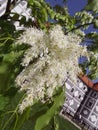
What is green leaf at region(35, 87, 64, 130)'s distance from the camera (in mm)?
2176

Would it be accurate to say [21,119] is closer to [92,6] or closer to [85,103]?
[92,6]

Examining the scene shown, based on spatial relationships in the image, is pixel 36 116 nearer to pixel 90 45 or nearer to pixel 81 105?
pixel 90 45

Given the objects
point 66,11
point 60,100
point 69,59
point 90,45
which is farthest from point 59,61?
point 66,11

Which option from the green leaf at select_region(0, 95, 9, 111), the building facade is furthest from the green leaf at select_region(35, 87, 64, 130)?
the building facade

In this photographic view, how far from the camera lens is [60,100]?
2.36 m

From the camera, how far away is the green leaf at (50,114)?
2.18 metres

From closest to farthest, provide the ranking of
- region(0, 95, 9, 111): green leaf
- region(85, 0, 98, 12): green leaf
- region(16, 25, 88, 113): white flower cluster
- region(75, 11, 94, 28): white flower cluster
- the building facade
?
region(16, 25, 88, 113): white flower cluster
region(0, 95, 9, 111): green leaf
region(85, 0, 98, 12): green leaf
region(75, 11, 94, 28): white flower cluster
the building facade

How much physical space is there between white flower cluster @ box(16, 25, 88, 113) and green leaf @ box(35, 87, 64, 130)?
0.28ft

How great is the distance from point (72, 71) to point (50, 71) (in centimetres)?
17

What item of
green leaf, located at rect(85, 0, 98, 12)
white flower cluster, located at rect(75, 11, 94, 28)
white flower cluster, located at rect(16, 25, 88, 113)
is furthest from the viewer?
white flower cluster, located at rect(75, 11, 94, 28)

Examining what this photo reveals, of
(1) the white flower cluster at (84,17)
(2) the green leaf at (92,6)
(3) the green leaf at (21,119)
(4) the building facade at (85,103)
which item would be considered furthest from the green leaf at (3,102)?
(4) the building facade at (85,103)

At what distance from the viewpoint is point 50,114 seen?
7.37 ft

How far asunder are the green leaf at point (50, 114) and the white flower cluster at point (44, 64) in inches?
3.4

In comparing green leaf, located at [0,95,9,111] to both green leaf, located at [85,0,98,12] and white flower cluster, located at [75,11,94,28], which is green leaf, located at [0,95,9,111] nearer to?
green leaf, located at [85,0,98,12]
